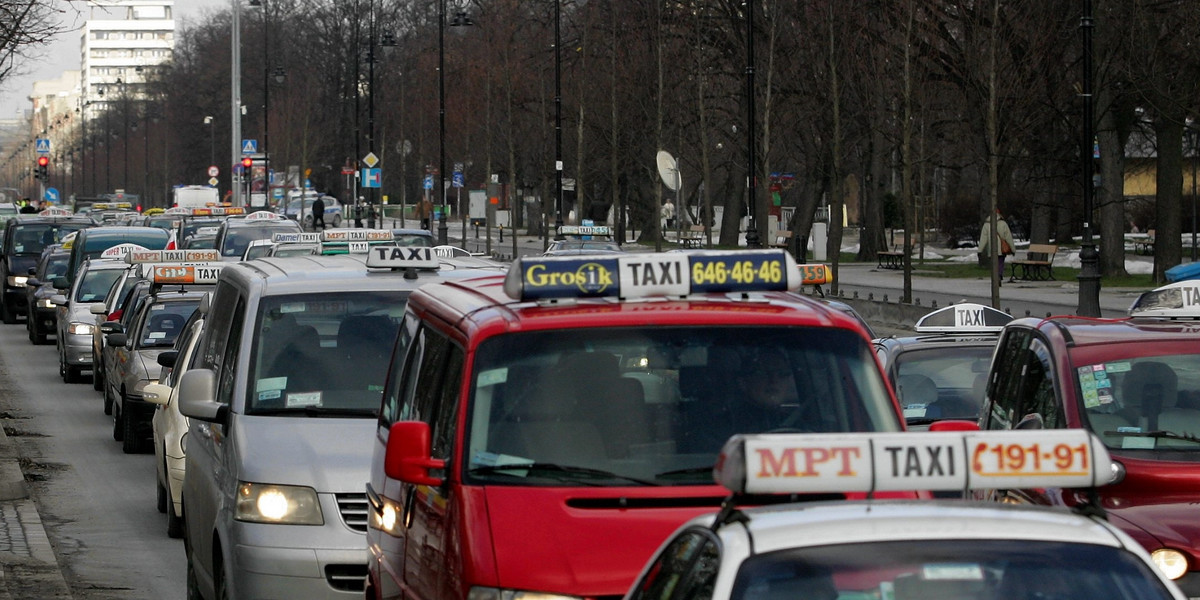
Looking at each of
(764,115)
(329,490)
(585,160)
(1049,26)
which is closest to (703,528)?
(329,490)

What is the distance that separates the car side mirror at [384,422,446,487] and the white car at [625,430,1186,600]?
1.68 metres

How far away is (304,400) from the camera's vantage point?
834cm

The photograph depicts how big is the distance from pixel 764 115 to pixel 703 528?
125 ft

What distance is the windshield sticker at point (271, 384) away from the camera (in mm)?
8266

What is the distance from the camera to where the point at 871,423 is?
5.61m

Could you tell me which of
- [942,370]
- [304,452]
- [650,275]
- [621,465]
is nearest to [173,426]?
[304,452]

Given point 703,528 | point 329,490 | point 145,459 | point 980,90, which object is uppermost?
point 980,90

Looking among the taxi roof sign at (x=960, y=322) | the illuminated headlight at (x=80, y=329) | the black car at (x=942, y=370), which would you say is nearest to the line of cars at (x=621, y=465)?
the black car at (x=942, y=370)

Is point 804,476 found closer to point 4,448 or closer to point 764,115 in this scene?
point 4,448

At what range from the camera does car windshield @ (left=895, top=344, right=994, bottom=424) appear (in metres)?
11.1

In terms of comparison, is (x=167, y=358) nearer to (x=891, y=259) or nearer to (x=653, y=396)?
(x=653, y=396)

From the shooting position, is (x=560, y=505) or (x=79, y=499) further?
(x=79, y=499)

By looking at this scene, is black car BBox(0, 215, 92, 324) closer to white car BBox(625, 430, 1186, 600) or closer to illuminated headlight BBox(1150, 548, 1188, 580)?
illuminated headlight BBox(1150, 548, 1188, 580)

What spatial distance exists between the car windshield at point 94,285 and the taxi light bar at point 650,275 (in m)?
22.2
